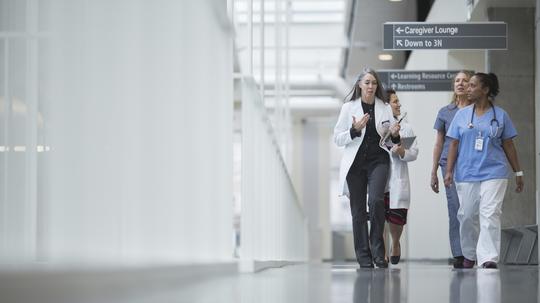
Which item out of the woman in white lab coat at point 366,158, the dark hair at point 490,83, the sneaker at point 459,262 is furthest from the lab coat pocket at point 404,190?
the dark hair at point 490,83

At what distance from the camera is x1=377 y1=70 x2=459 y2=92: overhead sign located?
10391 mm

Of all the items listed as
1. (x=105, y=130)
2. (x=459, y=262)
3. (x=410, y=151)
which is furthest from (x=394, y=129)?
(x=105, y=130)

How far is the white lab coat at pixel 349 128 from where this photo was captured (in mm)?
7848

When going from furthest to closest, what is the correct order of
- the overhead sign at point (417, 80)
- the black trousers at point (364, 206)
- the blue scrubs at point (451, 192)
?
the overhead sign at point (417, 80), the blue scrubs at point (451, 192), the black trousers at point (364, 206)

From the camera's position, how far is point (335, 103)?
103 ft

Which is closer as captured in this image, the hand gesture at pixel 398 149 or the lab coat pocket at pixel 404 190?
the hand gesture at pixel 398 149

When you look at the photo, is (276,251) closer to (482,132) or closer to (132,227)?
(482,132)

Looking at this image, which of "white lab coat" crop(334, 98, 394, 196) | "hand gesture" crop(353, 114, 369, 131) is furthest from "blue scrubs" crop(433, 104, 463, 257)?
"hand gesture" crop(353, 114, 369, 131)

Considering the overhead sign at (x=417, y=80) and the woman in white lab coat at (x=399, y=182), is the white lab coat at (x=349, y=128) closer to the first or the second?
the woman in white lab coat at (x=399, y=182)

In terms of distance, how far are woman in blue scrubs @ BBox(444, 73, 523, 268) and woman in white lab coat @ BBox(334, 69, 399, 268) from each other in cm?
62

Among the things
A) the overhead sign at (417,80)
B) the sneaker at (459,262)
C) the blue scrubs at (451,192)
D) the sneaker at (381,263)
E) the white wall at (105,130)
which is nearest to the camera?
the white wall at (105,130)

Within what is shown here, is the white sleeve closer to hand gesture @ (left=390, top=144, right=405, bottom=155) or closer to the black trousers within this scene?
hand gesture @ (left=390, top=144, right=405, bottom=155)

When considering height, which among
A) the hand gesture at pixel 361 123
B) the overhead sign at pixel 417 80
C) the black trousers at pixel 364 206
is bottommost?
the black trousers at pixel 364 206

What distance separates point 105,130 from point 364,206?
219 inches
